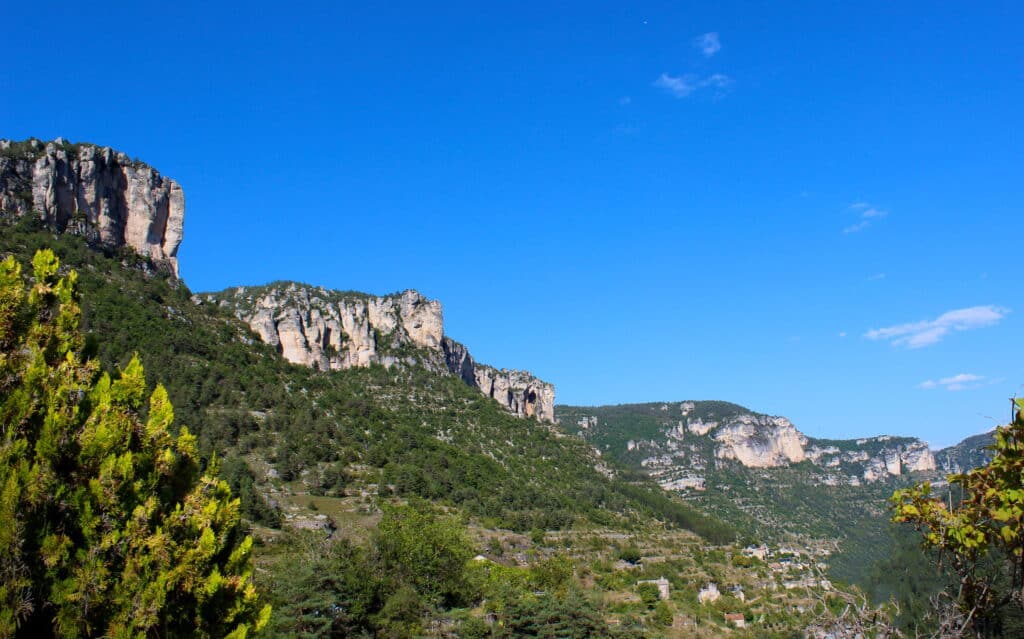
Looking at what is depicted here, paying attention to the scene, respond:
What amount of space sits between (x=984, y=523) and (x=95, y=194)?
258 feet

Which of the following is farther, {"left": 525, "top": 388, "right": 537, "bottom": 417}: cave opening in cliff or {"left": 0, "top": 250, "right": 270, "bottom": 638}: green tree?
{"left": 525, "top": 388, "right": 537, "bottom": 417}: cave opening in cliff

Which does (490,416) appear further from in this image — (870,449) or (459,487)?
(870,449)

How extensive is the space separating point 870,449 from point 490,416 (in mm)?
113884

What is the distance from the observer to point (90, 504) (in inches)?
340

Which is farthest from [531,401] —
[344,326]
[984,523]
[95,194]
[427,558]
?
[984,523]

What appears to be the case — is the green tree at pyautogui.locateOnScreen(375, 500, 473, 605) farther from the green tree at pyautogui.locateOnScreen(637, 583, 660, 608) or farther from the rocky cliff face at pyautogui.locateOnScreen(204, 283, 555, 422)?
the rocky cliff face at pyautogui.locateOnScreen(204, 283, 555, 422)

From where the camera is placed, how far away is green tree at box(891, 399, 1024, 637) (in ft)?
17.4

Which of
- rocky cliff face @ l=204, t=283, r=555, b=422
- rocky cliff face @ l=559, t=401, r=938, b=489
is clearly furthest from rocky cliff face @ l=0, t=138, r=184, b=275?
rocky cliff face @ l=559, t=401, r=938, b=489

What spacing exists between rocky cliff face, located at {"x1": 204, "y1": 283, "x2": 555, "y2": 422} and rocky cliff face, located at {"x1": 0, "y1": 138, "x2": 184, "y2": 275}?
34.8 ft

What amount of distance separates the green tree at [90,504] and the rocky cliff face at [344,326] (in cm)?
7554

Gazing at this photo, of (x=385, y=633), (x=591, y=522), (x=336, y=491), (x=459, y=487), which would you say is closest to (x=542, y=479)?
(x=591, y=522)

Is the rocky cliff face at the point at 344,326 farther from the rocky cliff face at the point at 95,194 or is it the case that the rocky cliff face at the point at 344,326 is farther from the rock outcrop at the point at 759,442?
the rock outcrop at the point at 759,442

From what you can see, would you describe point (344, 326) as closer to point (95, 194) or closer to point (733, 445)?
point (95, 194)

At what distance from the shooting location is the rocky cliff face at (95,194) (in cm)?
6028
